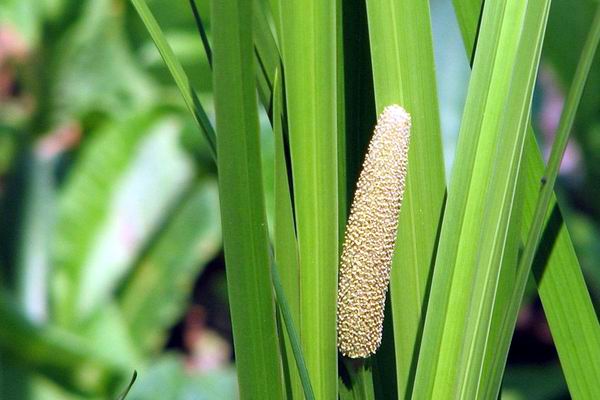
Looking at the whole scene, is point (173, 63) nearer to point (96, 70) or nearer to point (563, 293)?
point (563, 293)

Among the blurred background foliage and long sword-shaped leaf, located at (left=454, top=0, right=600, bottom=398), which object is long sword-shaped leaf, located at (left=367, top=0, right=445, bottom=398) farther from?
the blurred background foliage

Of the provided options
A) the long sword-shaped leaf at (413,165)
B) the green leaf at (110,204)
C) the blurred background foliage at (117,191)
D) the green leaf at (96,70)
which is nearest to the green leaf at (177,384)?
the blurred background foliage at (117,191)

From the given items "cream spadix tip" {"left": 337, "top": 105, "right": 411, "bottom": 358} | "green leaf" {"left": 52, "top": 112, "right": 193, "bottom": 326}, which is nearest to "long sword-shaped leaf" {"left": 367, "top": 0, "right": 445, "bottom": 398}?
"cream spadix tip" {"left": 337, "top": 105, "right": 411, "bottom": 358}

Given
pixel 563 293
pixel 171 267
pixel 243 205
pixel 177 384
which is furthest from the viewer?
pixel 171 267

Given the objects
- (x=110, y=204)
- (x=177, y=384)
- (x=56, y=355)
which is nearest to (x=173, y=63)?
(x=177, y=384)

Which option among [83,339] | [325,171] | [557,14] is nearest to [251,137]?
[325,171]

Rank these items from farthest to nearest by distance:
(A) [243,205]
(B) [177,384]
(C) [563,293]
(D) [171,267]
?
1. (D) [171,267]
2. (B) [177,384]
3. (C) [563,293]
4. (A) [243,205]

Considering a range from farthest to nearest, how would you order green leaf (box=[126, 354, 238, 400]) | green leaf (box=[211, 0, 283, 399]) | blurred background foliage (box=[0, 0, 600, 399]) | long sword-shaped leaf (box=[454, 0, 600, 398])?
blurred background foliage (box=[0, 0, 600, 399]) → green leaf (box=[126, 354, 238, 400]) → long sword-shaped leaf (box=[454, 0, 600, 398]) → green leaf (box=[211, 0, 283, 399])
